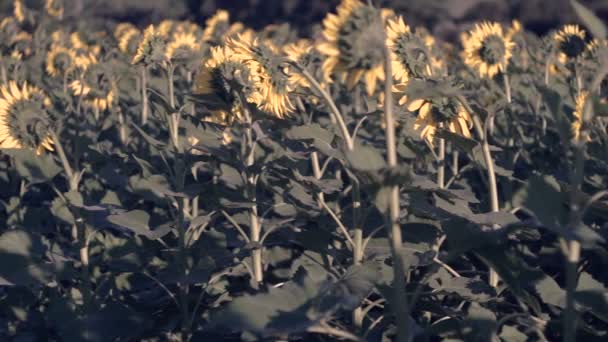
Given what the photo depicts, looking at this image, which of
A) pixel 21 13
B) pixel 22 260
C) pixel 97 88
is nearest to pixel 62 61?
pixel 97 88

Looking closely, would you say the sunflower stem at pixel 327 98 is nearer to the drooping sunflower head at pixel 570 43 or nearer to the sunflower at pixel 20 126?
the sunflower at pixel 20 126

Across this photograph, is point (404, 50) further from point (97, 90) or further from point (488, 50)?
point (97, 90)

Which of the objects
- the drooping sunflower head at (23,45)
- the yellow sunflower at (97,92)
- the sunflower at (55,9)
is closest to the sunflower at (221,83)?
the yellow sunflower at (97,92)

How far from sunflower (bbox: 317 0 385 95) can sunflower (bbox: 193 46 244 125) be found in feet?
3.17

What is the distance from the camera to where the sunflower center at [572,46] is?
15.2 ft

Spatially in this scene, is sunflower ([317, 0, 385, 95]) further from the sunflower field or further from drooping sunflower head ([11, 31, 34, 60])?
drooping sunflower head ([11, 31, 34, 60])

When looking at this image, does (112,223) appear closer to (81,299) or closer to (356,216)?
(81,299)

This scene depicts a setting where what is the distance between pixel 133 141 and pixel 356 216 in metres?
2.44

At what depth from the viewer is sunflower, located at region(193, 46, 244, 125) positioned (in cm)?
284

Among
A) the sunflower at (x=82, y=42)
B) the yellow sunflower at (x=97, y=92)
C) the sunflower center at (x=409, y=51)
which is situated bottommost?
the yellow sunflower at (x=97, y=92)

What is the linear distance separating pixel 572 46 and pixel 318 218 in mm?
2336

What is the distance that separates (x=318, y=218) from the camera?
3109mm

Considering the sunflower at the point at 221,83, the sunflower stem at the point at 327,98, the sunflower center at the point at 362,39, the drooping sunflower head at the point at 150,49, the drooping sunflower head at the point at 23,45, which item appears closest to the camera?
the sunflower center at the point at 362,39

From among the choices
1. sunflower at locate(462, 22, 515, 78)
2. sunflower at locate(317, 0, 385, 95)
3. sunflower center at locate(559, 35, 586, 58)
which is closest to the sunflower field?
sunflower at locate(317, 0, 385, 95)
